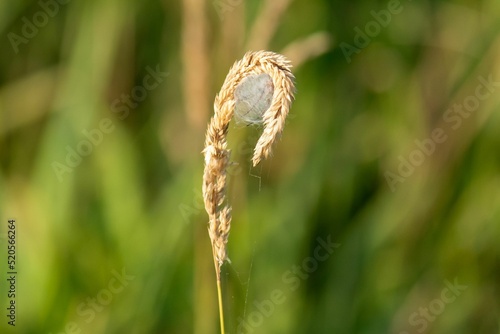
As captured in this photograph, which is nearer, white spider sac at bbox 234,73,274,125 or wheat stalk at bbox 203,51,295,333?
wheat stalk at bbox 203,51,295,333

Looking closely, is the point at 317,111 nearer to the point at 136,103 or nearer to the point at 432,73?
the point at 432,73

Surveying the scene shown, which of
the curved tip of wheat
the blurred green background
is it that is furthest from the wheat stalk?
the blurred green background

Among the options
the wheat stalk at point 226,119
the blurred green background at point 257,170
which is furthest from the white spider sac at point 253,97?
the blurred green background at point 257,170

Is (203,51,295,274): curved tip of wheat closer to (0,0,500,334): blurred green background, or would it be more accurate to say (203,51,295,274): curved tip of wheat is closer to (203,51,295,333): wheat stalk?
(203,51,295,333): wheat stalk

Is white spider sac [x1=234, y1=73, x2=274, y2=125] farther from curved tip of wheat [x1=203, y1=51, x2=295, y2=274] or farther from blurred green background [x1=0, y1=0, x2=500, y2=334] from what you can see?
blurred green background [x1=0, y1=0, x2=500, y2=334]

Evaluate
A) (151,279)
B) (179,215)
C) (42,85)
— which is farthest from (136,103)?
(151,279)

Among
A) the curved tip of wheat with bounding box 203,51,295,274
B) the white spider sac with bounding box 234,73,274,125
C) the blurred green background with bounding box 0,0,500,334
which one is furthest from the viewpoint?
the blurred green background with bounding box 0,0,500,334

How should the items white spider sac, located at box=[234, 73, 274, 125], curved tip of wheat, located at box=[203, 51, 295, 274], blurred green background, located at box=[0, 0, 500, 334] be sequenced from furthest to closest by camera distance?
blurred green background, located at box=[0, 0, 500, 334] < white spider sac, located at box=[234, 73, 274, 125] < curved tip of wheat, located at box=[203, 51, 295, 274]
